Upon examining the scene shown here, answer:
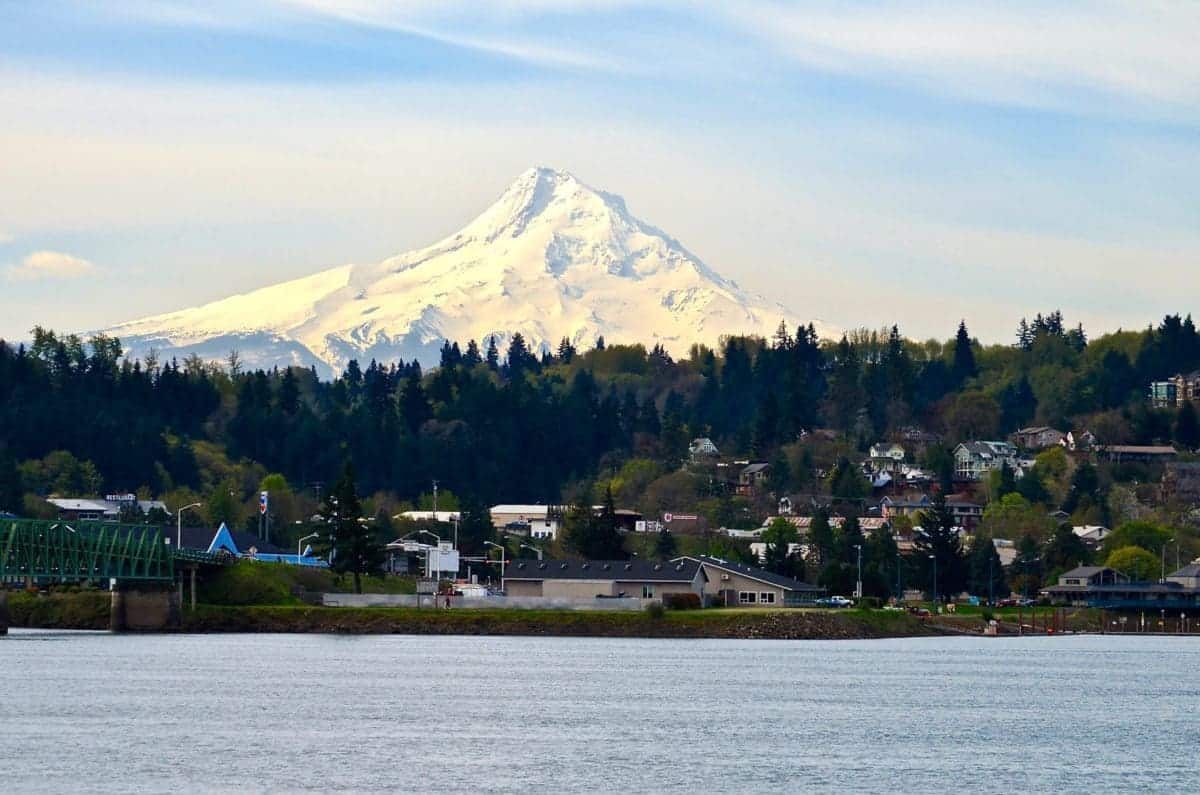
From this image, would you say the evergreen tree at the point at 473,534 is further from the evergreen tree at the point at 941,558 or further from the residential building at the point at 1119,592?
the residential building at the point at 1119,592

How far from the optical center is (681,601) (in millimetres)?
135000

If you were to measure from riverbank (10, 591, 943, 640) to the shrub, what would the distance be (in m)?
1.77

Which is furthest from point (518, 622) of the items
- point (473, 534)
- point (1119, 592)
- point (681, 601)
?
point (1119, 592)

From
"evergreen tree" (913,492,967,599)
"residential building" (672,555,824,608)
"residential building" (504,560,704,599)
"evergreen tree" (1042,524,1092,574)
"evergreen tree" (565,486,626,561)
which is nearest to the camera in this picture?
"residential building" (504,560,704,599)

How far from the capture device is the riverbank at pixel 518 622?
12962cm

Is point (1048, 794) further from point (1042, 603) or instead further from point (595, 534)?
point (1042, 603)

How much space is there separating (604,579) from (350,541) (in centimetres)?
1623

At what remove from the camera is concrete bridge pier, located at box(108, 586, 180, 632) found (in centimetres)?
13125

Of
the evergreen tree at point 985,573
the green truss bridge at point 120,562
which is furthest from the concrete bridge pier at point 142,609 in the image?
the evergreen tree at point 985,573

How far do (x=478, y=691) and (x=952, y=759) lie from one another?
23581mm

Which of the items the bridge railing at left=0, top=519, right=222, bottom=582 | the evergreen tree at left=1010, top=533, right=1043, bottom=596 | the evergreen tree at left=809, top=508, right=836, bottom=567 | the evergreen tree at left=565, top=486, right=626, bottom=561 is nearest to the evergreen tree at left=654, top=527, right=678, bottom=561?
the evergreen tree at left=809, top=508, right=836, bottom=567

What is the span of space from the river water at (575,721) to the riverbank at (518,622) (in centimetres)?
1562

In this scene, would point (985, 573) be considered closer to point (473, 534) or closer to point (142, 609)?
point (473, 534)

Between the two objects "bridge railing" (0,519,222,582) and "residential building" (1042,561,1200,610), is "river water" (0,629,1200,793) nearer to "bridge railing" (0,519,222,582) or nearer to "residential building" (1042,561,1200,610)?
"bridge railing" (0,519,222,582)
